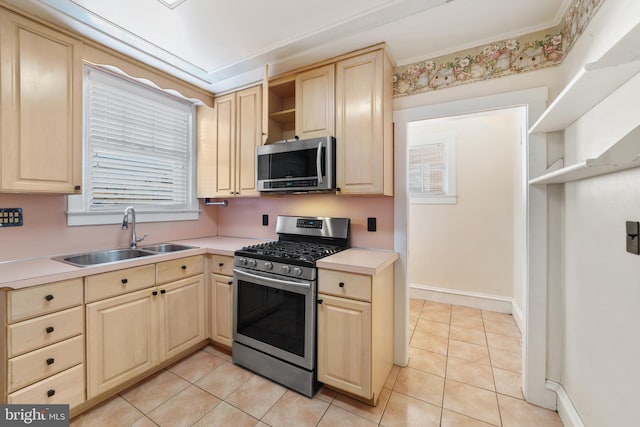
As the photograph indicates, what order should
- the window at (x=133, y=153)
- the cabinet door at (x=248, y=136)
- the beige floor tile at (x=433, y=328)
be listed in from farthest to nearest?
the beige floor tile at (x=433, y=328) < the cabinet door at (x=248, y=136) < the window at (x=133, y=153)

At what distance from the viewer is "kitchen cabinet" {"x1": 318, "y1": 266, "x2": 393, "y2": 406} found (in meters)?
1.70

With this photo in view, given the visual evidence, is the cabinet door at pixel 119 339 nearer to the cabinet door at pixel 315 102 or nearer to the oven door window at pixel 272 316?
the oven door window at pixel 272 316

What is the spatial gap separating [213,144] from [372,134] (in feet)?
5.84

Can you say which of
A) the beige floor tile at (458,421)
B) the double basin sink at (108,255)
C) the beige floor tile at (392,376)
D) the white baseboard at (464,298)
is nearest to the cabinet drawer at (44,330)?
the double basin sink at (108,255)

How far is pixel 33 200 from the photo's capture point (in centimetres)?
191

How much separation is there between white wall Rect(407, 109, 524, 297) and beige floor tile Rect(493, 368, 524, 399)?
1.32 metres

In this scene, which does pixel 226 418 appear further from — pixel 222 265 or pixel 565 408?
pixel 565 408

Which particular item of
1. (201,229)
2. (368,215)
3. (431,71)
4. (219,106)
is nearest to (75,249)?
(201,229)

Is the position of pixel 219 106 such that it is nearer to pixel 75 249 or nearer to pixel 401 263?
pixel 75 249

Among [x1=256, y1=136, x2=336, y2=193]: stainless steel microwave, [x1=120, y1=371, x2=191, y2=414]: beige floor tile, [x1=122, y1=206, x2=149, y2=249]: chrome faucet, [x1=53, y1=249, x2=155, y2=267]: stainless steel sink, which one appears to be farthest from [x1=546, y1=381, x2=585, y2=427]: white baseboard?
[x1=122, y1=206, x2=149, y2=249]: chrome faucet

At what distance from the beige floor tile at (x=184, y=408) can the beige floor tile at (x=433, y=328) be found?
6.74 ft

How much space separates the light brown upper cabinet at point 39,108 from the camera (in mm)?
1604

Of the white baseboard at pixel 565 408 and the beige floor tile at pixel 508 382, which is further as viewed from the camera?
the beige floor tile at pixel 508 382

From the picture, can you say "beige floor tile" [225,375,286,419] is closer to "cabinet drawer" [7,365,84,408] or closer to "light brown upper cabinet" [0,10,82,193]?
"cabinet drawer" [7,365,84,408]
